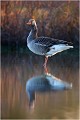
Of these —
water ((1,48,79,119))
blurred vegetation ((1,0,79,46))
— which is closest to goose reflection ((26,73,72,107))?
water ((1,48,79,119))

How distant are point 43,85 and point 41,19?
8.60m

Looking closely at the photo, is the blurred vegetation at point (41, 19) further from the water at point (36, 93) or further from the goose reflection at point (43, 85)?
the goose reflection at point (43, 85)

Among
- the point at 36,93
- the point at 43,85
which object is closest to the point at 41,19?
the point at 43,85

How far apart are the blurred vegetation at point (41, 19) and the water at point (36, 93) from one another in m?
3.32

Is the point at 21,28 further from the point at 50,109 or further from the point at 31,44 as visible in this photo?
the point at 50,109

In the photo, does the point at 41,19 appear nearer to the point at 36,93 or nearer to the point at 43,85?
the point at 43,85

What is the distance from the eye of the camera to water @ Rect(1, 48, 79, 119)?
910cm

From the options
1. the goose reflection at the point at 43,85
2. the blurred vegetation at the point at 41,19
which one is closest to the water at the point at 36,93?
the goose reflection at the point at 43,85

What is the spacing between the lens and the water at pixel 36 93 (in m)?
9.10

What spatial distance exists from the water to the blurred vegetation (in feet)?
10.9

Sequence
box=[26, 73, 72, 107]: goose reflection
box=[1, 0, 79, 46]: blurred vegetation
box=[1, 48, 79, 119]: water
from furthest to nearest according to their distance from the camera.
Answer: box=[1, 0, 79, 46]: blurred vegetation → box=[26, 73, 72, 107]: goose reflection → box=[1, 48, 79, 119]: water

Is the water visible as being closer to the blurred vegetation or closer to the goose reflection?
the goose reflection

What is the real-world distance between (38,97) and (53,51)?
4371mm

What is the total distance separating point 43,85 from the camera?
11.4 metres
